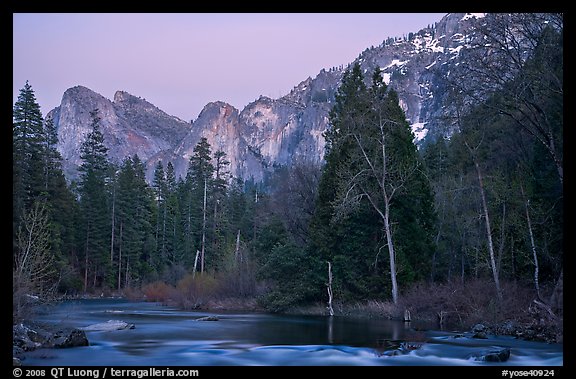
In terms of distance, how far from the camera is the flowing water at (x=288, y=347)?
1411cm

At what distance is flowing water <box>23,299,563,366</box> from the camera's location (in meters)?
14.1

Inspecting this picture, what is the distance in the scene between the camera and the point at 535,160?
28.0 metres

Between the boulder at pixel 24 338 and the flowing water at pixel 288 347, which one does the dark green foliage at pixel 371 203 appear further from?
the boulder at pixel 24 338

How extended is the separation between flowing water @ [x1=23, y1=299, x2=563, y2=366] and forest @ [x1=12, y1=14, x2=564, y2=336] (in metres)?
2.31

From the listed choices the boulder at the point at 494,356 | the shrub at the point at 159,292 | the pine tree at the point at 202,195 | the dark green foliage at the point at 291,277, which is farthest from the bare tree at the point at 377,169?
the pine tree at the point at 202,195

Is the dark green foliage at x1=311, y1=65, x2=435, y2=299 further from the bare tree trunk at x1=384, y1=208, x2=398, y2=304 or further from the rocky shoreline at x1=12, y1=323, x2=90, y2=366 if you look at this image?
the rocky shoreline at x1=12, y1=323, x2=90, y2=366

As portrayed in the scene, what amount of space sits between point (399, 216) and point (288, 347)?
15.9 meters

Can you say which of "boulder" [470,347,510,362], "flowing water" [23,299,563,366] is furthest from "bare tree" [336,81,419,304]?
"boulder" [470,347,510,362]

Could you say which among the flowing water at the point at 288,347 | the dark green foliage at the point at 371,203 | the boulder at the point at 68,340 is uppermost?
the dark green foliage at the point at 371,203

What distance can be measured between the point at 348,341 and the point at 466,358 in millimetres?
4050

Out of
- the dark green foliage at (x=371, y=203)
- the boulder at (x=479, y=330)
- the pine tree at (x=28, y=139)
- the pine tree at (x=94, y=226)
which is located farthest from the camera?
the pine tree at (x=94, y=226)

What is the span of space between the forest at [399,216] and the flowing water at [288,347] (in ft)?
7.59

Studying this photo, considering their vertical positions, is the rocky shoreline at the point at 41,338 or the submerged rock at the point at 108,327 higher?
the rocky shoreline at the point at 41,338
